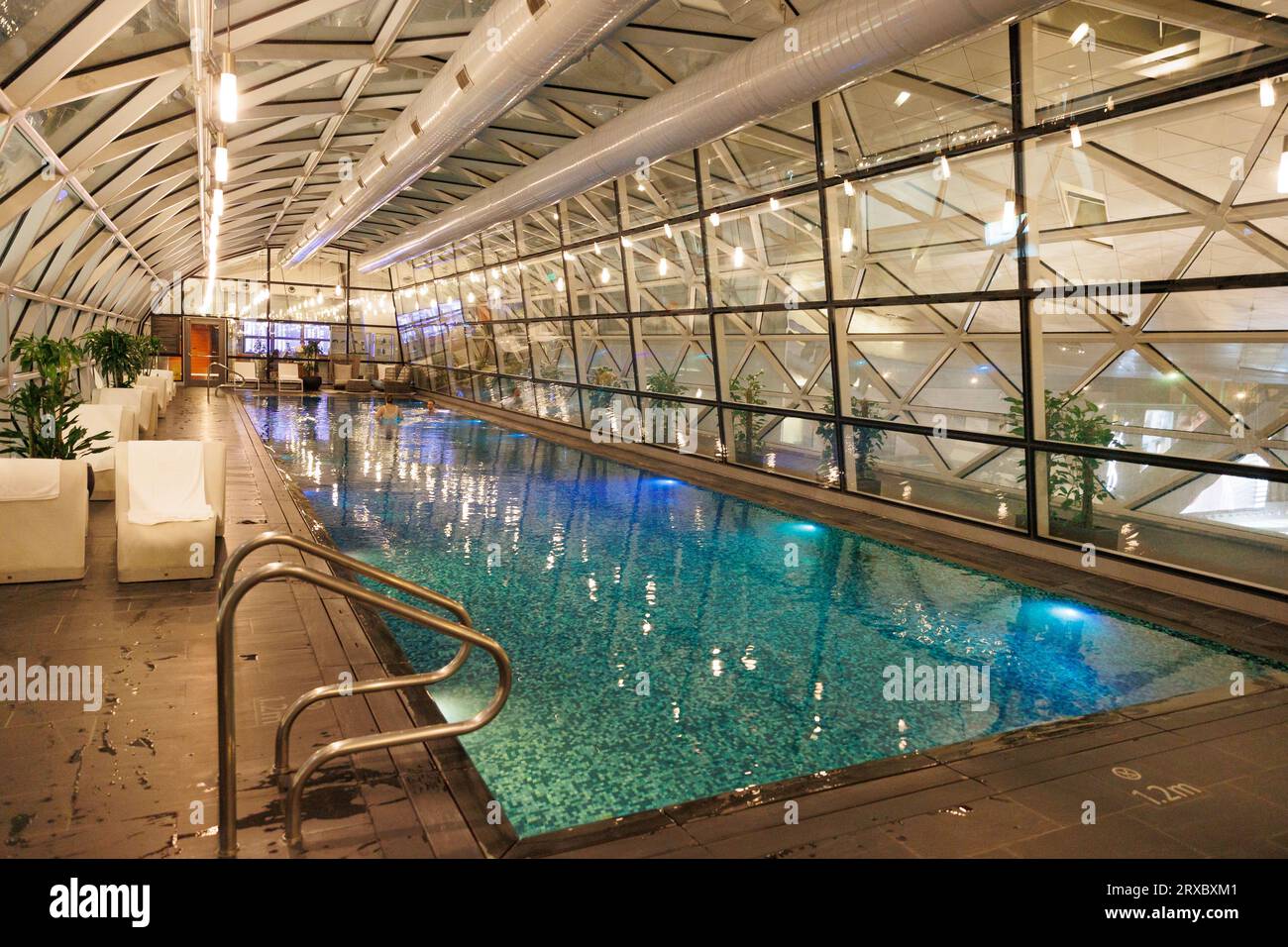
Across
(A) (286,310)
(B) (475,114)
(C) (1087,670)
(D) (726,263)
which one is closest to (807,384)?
(D) (726,263)

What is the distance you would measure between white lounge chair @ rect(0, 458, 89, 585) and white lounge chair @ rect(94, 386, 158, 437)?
543 centimetres

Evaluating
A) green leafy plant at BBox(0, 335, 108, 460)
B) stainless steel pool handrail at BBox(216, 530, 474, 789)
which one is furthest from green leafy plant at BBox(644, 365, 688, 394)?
stainless steel pool handrail at BBox(216, 530, 474, 789)

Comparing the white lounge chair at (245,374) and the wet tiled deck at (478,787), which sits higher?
the white lounge chair at (245,374)

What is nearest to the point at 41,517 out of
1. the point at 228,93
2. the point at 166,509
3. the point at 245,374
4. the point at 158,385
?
the point at 166,509

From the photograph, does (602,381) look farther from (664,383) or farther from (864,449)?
(864,449)

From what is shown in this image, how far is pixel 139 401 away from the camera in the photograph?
12008 mm

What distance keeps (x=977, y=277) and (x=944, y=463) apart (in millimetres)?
2819

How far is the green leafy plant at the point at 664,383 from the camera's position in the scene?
46.9 ft

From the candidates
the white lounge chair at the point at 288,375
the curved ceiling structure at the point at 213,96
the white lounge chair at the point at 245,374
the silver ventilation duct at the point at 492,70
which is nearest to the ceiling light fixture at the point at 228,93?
the curved ceiling structure at the point at 213,96

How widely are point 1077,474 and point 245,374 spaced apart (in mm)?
28884

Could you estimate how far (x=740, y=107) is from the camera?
696 centimetres

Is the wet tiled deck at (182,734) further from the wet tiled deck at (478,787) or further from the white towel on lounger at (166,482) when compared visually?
the white towel on lounger at (166,482)

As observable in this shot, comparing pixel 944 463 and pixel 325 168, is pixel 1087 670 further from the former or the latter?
pixel 325 168

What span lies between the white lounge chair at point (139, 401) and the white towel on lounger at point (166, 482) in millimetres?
4893
